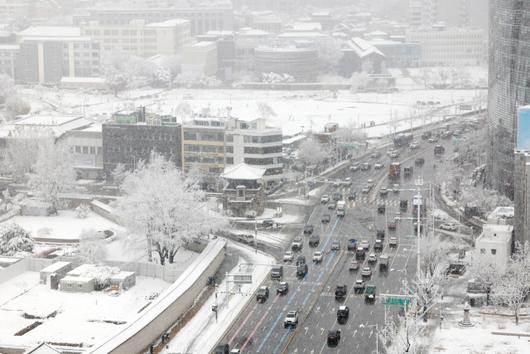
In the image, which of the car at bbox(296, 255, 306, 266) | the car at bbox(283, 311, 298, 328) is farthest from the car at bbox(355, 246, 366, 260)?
the car at bbox(283, 311, 298, 328)

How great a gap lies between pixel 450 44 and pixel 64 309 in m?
127

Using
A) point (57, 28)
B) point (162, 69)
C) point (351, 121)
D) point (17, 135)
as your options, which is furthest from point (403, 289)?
point (57, 28)

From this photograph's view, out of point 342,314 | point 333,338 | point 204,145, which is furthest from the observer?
point 204,145

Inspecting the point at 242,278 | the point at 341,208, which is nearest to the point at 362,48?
the point at 341,208

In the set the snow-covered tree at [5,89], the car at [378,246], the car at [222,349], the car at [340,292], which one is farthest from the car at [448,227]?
the snow-covered tree at [5,89]

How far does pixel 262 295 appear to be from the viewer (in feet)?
204

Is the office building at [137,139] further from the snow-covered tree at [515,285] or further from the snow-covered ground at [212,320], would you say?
the snow-covered tree at [515,285]

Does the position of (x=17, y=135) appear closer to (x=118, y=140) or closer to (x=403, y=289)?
(x=118, y=140)

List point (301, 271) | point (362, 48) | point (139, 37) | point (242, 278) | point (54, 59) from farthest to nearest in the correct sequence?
point (139, 37) < point (362, 48) < point (54, 59) < point (301, 271) < point (242, 278)

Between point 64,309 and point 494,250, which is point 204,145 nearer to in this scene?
point 64,309

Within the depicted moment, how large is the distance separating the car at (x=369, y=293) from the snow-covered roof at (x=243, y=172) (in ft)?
72.6

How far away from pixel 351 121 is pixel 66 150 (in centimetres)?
3863

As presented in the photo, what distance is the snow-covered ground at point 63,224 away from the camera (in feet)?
259

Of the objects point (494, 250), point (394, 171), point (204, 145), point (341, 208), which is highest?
point (204, 145)
